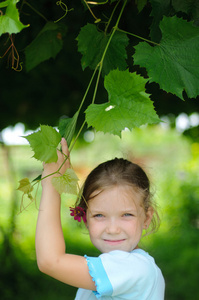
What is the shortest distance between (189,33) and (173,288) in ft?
13.1

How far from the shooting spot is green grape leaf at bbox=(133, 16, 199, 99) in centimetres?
127

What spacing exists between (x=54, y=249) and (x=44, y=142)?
319 mm

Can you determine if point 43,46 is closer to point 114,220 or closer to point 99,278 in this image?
point 114,220

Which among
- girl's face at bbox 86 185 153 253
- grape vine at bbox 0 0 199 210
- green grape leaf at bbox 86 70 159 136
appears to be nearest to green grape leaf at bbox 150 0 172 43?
grape vine at bbox 0 0 199 210

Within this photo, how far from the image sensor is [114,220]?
138 centimetres

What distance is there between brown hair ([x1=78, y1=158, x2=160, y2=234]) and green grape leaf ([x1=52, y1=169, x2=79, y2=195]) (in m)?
0.31

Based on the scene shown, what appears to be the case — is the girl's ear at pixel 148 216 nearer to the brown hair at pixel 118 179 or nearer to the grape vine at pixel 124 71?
the brown hair at pixel 118 179

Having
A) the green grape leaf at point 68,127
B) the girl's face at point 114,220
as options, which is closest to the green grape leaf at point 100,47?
the green grape leaf at point 68,127

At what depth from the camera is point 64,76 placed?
348cm

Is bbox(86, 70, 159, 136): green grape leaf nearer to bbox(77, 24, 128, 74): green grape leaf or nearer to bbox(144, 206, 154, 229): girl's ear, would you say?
bbox(77, 24, 128, 74): green grape leaf

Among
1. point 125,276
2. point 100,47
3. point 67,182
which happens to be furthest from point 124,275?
point 100,47

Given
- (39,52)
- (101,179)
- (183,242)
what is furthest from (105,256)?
(183,242)

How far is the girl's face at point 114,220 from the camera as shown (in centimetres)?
138

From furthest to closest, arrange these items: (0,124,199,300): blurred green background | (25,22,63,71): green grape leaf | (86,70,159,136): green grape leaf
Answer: (0,124,199,300): blurred green background
(25,22,63,71): green grape leaf
(86,70,159,136): green grape leaf
